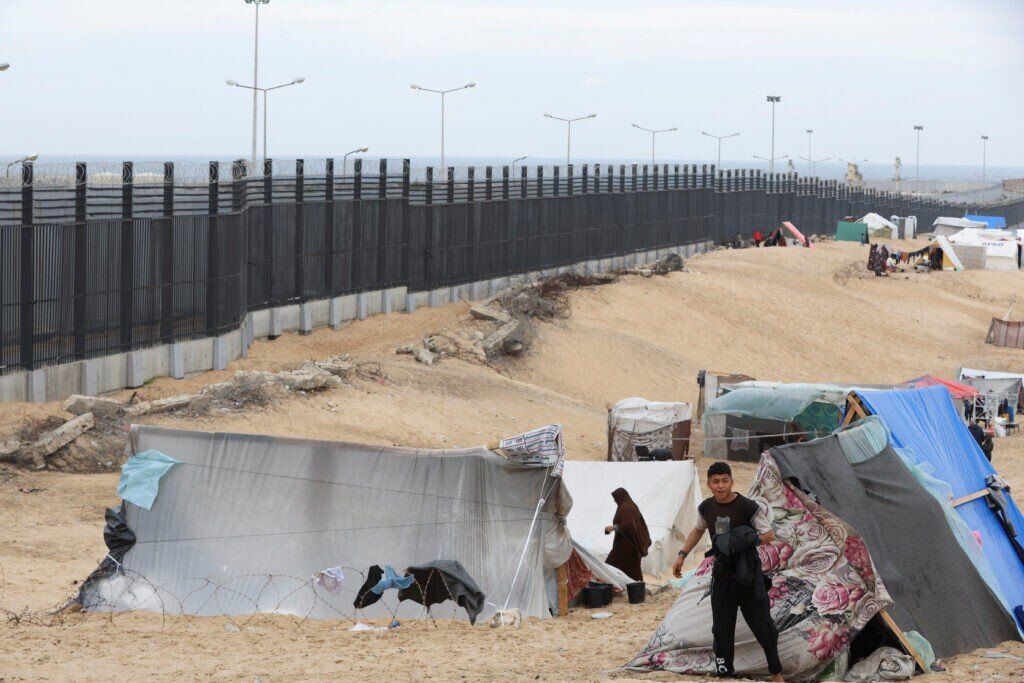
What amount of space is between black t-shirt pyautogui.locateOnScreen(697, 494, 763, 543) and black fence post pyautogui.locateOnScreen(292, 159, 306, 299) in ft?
65.1

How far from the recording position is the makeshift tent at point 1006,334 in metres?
40.9

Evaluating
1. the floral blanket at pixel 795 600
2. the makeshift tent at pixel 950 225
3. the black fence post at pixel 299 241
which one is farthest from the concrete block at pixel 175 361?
the makeshift tent at pixel 950 225

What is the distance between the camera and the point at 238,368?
23.9 metres

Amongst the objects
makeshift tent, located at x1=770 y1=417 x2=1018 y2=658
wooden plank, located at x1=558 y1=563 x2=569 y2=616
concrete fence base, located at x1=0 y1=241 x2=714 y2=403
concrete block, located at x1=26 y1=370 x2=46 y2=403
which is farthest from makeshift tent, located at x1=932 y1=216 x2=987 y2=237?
makeshift tent, located at x1=770 y1=417 x2=1018 y2=658

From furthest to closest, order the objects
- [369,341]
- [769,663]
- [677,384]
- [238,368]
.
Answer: [677,384] < [369,341] < [238,368] < [769,663]

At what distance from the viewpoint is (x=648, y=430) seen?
2136 centimetres

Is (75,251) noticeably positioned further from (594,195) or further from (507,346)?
(594,195)

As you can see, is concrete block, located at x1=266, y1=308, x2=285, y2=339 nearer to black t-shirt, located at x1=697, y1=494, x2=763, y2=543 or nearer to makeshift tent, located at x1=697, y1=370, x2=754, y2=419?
makeshift tent, located at x1=697, y1=370, x2=754, y2=419

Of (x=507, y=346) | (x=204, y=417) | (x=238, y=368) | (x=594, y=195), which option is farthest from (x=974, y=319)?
(x=204, y=417)

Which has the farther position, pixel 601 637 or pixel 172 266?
pixel 172 266

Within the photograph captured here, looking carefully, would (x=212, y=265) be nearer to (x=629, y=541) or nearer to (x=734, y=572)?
(x=629, y=541)

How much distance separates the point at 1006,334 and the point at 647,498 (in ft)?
95.4

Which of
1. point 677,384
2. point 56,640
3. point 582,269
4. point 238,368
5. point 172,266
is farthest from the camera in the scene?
point 582,269

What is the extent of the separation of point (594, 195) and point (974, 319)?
13.5m
